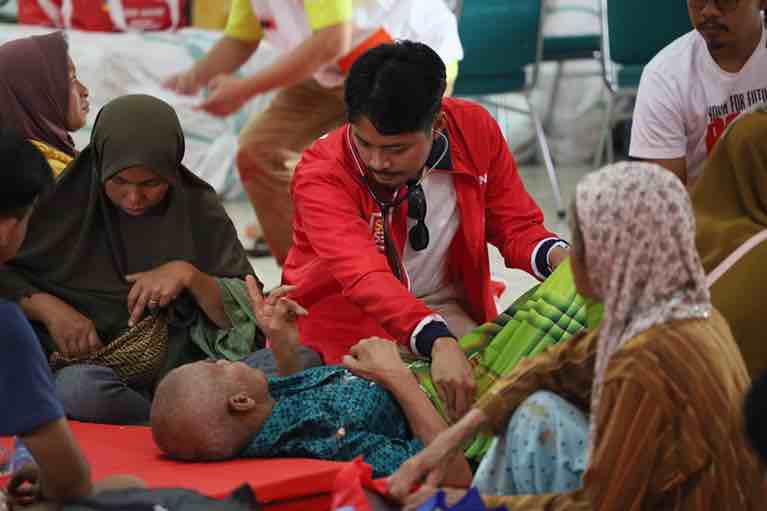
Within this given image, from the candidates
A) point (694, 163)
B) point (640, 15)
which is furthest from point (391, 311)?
point (640, 15)

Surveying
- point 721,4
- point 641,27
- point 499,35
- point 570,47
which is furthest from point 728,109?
point 570,47

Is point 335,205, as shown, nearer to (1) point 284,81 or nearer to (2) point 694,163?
(2) point 694,163

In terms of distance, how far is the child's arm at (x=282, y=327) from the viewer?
3238 mm

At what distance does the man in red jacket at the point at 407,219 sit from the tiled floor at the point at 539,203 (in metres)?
0.85

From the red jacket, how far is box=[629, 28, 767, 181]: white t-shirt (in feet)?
1.56

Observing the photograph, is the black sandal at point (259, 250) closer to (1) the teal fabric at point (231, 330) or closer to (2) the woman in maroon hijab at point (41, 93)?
(2) the woman in maroon hijab at point (41, 93)

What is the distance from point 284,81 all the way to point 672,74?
140cm

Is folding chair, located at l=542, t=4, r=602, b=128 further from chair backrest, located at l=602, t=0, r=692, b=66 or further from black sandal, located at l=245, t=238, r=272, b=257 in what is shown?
black sandal, located at l=245, t=238, r=272, b=257

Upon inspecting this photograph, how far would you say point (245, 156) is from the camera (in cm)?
498

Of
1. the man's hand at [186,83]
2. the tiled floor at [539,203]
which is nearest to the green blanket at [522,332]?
the tiled floor at [539,203]

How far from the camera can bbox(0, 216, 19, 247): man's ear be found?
2.49m

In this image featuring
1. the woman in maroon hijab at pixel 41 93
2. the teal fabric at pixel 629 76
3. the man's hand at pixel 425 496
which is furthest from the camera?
the teal fabric at pixel 629 76

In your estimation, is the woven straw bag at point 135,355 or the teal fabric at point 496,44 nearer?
the woven straw bag at point 135,355

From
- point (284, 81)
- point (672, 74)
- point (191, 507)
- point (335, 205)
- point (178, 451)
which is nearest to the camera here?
point (191, 507)
